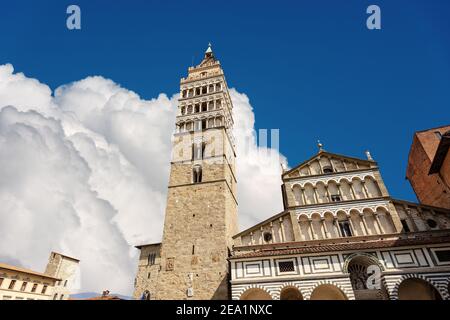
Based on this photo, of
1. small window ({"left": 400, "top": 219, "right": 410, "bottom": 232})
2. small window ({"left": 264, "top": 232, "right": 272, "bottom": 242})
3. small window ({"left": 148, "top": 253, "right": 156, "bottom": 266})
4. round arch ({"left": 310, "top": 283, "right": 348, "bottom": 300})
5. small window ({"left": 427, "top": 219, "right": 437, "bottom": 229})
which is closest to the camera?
round arch ({"left": 310, "top": 283, "right": 348, "bottom": 300})

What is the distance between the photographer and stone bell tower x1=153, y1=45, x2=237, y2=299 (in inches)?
741

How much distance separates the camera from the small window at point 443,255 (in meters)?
15.0

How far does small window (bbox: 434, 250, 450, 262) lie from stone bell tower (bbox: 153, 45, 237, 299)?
1326cm

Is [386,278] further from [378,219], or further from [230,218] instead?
[230,218]

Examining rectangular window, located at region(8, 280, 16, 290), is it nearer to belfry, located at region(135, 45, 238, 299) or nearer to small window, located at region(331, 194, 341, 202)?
belfry, located at region(135, 45, 238, 299)

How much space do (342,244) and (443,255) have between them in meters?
5.47

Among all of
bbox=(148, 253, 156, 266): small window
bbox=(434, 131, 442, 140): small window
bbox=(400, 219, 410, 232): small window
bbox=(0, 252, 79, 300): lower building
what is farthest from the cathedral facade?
bbox=(0, 252, 79, 300): lower building

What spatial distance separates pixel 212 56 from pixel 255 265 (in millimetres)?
30548

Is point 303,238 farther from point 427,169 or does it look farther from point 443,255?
point 427,169

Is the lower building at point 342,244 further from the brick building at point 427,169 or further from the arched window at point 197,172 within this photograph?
the arched window at point 197,172

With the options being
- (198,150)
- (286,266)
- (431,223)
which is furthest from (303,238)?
(198,150)

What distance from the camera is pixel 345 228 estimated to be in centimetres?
1934

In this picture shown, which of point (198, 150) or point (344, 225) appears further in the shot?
point (198, 150)
